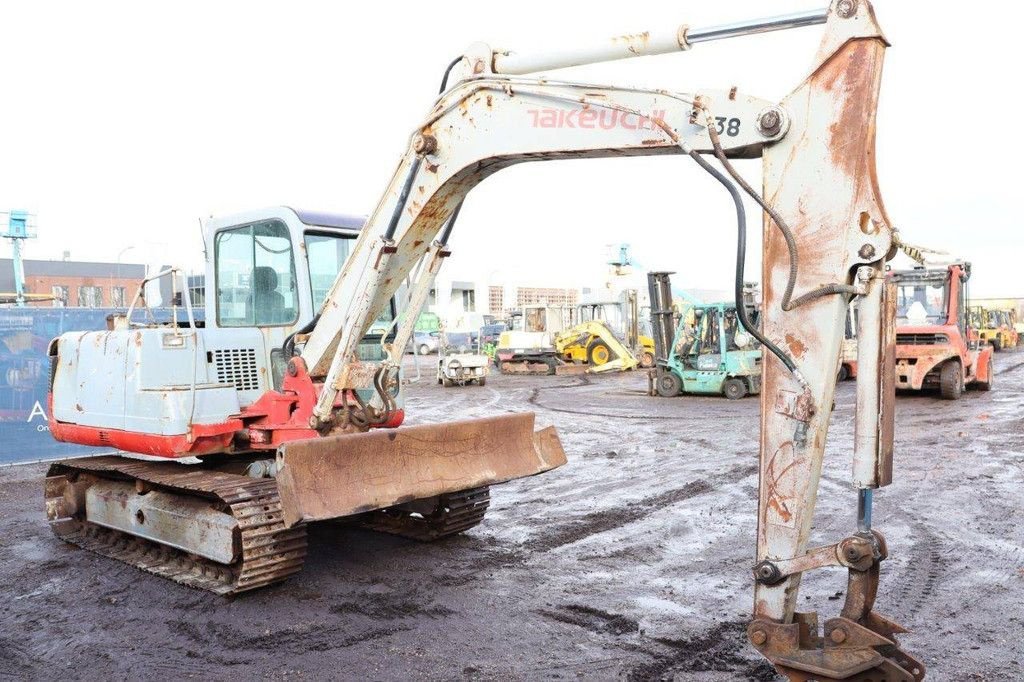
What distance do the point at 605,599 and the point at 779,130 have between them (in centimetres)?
333

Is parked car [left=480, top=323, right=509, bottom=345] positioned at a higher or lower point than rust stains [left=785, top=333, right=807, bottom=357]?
lower

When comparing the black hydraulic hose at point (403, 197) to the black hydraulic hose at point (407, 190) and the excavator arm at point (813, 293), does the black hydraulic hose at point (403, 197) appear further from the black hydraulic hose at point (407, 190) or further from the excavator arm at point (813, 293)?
the excavator arm at point (813, 293)

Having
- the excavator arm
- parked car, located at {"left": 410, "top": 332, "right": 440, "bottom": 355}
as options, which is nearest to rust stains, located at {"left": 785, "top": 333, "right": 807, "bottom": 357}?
the excavator arm

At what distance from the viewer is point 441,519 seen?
7.04 meters

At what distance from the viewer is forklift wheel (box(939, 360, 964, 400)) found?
56.5 ft

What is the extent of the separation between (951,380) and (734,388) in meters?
4.43

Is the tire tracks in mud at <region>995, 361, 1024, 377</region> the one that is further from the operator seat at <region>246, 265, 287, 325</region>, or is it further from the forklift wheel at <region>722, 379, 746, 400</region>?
the operator seat at <region>246, 265, 287, 325</region>

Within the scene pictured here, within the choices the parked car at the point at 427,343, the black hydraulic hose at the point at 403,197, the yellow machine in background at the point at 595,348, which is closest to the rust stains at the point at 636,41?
the black hydraulic hose at the point at 403,197

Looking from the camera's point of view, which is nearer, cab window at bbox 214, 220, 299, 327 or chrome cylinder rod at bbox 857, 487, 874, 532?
chrome cylinder rod at bbox 857, 487, 874, 532

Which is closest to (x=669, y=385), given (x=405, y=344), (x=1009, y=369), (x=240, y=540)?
(x=1009, y=369)

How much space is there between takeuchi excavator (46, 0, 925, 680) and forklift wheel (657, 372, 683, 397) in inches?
446

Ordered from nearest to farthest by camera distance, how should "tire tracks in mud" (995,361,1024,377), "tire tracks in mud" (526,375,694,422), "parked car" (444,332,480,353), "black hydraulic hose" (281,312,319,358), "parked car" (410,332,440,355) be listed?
"black hydraulic hose" (281,312,319,358) → "tire tracks in mud" (526,375,694,422) → "tire tracks in mud" (995,361,1024,377) → "parked car" (444,332,480,353) → "parked car" (410,332,440,355)

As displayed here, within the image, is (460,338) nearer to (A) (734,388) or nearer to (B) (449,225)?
(A) (734,388)

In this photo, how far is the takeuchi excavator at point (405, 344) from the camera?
11.8ft
